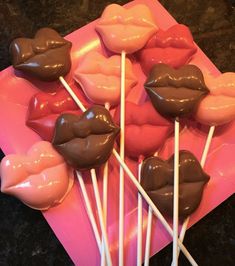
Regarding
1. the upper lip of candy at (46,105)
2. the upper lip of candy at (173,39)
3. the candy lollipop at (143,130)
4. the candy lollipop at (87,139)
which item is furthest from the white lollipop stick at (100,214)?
the upper lip of candy at (173,39)

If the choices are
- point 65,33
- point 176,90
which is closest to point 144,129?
point 176,90

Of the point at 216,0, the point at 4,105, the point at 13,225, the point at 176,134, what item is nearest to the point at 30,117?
the point at 4,105

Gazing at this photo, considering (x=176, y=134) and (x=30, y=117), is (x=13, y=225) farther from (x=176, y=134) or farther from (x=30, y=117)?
(x=176, y=134)

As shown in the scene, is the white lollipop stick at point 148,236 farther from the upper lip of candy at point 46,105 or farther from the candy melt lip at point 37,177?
the upper lip of candy at point 46,105

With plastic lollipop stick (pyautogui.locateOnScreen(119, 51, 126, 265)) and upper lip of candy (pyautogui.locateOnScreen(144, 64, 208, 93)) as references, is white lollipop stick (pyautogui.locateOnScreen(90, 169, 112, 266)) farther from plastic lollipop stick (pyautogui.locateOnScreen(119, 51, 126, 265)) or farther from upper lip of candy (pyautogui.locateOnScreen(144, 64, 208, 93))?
upper lip of candy (pyautogui.locateOnScreen(144, 64, 208, 93))

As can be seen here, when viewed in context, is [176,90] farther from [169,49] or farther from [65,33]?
[65,33]

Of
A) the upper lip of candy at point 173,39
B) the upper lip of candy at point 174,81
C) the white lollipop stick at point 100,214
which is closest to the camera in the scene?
the white lollipop stick at point 100,214
